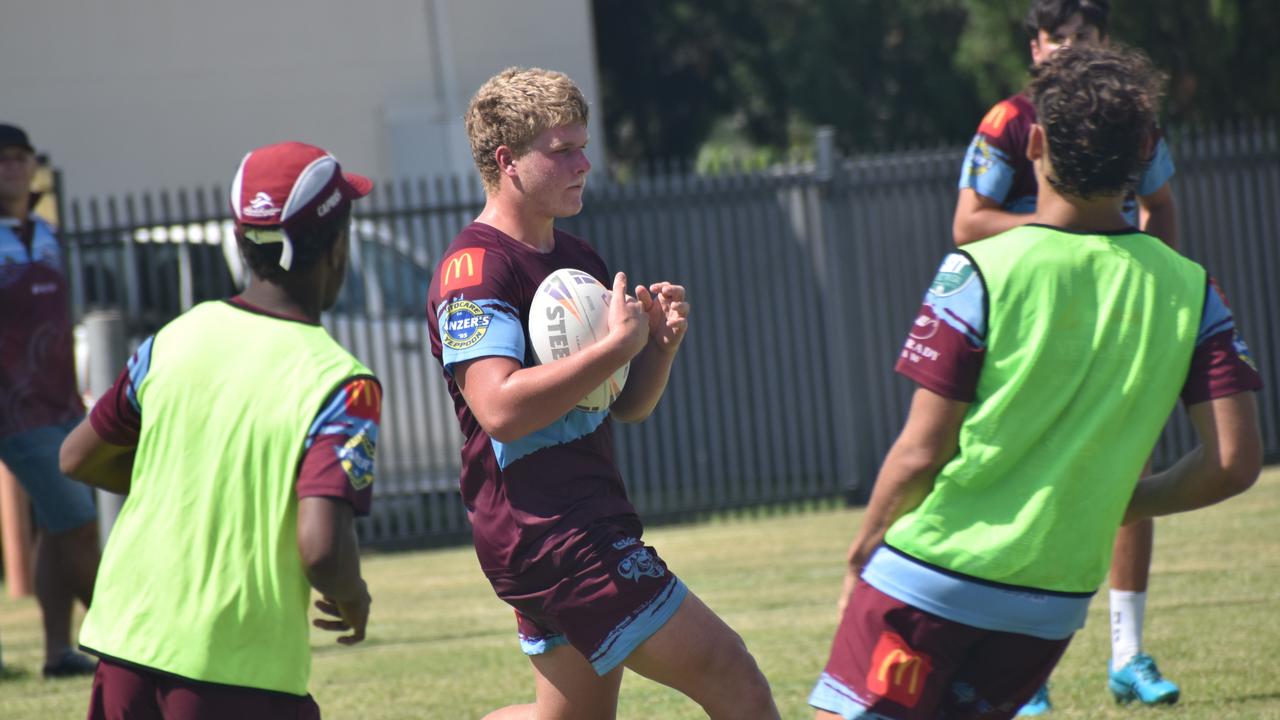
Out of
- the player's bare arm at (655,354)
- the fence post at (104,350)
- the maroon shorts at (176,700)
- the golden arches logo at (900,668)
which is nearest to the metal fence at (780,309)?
the fence post at (104,350)

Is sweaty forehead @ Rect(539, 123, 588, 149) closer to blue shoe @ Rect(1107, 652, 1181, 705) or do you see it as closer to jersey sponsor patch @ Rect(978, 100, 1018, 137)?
jersey sponsor patch @ Rect(978, 100, 1018, 137)

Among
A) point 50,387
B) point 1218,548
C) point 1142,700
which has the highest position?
point 50,387

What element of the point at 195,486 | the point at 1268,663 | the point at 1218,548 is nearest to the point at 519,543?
the point at 195,486

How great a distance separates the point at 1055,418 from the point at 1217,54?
15.9 metres

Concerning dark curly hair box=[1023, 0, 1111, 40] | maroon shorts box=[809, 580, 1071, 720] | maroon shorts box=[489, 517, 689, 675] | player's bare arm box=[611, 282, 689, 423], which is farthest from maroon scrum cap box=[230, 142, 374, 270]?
dark curly hair box=[1023, 0, 1111, 40]

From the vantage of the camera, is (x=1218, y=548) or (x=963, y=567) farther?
(x=1218, y=548)

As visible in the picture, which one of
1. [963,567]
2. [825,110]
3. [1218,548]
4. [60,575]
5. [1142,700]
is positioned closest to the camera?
[963,567]

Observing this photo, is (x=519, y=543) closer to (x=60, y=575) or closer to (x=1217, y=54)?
(x=60, y=575)

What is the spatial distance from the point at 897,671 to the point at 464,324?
115 centimetres

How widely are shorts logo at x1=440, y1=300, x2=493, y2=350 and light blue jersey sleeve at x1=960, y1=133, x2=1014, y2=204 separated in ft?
7.14

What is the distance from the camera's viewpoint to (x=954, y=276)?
2.95 metres

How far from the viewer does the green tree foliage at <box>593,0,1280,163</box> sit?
17.6m

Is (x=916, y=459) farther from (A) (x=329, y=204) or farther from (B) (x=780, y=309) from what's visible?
(B) (x=780, y=309)

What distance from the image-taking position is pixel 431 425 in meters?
11.3
